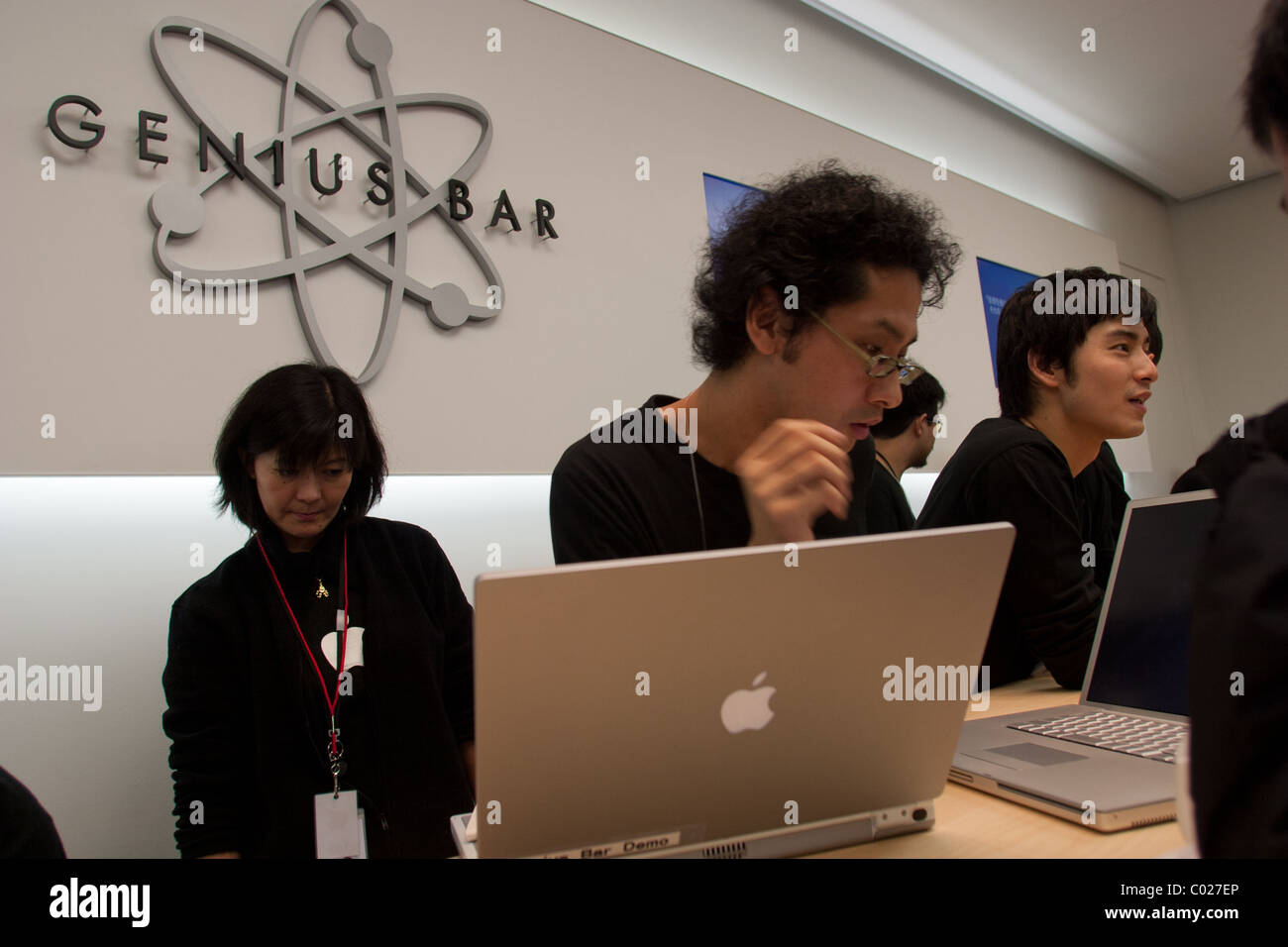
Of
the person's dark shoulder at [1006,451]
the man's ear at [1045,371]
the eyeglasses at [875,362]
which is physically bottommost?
the person's dark shoulder at [1006,451]

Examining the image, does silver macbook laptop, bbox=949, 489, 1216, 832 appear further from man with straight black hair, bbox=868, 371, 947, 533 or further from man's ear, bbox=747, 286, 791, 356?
man with straight black hair, bbox=868, 371, 947, 533

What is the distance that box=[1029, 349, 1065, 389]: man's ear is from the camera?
2.06 metres

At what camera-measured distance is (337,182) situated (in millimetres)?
2340

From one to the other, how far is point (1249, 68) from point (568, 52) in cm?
261

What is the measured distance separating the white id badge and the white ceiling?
3662 mm

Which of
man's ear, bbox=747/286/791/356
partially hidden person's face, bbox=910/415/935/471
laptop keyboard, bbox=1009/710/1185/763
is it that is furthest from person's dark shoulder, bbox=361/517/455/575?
partially hidden person's face, bbox=910/415/935/471

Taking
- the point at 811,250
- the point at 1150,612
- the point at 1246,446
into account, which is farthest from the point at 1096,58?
the point at 1246,446

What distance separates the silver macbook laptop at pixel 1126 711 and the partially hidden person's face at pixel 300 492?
4.57 feet

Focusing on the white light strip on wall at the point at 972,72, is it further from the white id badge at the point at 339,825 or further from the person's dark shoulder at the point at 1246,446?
the person's dark shoulder at the point at 1246,446

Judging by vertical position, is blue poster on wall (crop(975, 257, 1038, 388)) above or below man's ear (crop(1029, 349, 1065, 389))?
above

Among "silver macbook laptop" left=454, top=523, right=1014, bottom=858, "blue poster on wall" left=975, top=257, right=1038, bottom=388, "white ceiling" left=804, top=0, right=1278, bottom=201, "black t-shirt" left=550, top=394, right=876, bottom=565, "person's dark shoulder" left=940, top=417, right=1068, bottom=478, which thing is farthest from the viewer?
"blue poster on wall" left=975, top=257, right=1038, bottom=388

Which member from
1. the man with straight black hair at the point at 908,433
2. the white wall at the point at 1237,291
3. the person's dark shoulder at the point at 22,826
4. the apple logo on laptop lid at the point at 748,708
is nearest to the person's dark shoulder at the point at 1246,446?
the apple logo on laptop lid at the point at 748,708

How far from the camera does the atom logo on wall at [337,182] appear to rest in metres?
2.09

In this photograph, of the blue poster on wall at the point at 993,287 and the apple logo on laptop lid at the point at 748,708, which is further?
the blue poster on wall at the point at 993,287
